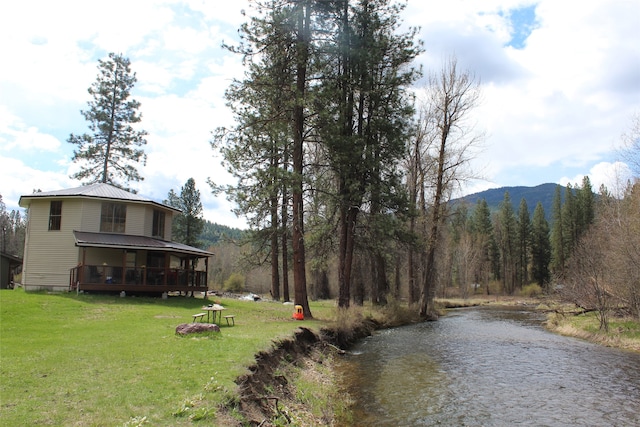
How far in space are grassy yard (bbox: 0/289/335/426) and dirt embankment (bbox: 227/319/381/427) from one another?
301 millimetres

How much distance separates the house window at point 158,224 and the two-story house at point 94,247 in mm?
892

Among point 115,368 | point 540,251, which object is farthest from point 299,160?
point 540,251

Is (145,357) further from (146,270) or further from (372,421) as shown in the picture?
(146,270)

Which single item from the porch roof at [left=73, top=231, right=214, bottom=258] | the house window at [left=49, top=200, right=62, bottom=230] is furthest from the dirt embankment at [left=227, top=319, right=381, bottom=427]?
the house window at [left=49, top=200, right=62, bottom=230]

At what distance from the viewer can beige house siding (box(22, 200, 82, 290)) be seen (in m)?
25.5

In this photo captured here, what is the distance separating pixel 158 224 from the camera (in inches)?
1123

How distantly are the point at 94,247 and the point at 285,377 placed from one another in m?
19.0

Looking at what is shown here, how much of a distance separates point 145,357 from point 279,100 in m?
12.7

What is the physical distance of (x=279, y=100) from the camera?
62.8 ft

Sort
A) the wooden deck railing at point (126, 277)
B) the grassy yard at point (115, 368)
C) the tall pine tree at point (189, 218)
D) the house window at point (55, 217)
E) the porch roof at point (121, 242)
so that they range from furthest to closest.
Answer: the tall pine tree at point (189, 218)
the house window at point (55, 217)
the wooden deck railing at point (126, 277)
the porch roof at point (121, 242)
the grassy yard at point (115, 368)

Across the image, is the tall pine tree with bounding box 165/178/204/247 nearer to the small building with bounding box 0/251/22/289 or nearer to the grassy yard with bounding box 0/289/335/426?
the small building with bounding box 0/251/22/289

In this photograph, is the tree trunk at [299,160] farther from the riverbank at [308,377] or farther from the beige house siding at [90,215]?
the beige house siding at [90,215]

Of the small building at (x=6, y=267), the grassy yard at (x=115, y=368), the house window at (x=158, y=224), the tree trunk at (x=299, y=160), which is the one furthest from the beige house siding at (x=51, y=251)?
the tree trunk at (x=299, y=160)

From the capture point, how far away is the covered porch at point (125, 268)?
77.4 feet
